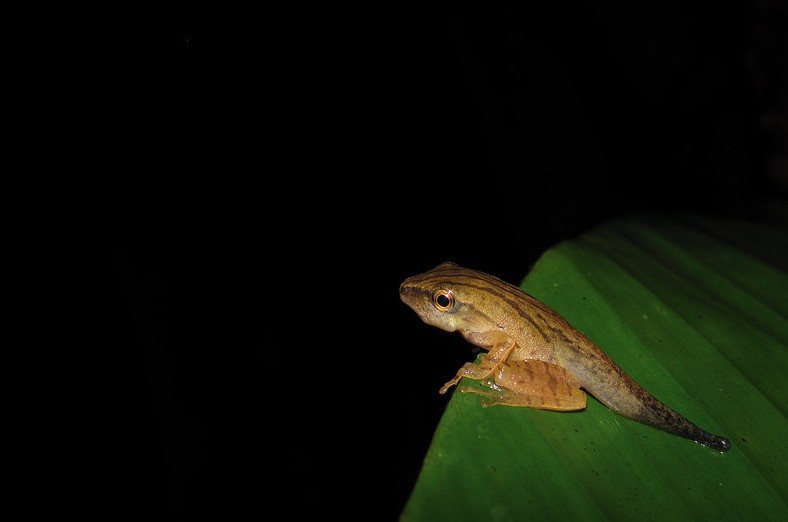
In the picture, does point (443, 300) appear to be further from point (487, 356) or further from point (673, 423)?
point (673, 423)

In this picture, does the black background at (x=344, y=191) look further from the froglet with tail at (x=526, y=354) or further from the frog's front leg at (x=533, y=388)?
the frog's front leg at (x=533, y=388)

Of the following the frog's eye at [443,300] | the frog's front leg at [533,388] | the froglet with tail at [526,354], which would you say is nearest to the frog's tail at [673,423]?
the froglet with tail at [526,354]

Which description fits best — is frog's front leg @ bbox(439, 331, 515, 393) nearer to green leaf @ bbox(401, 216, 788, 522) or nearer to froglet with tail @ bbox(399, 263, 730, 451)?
froglet with tail @ bbox(399, 263, 730, 451)

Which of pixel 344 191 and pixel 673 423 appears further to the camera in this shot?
pixel 344 191

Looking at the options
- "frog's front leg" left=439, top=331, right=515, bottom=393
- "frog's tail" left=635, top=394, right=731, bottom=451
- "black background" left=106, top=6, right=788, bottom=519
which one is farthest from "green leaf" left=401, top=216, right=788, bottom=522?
"black background" left=106, top=6, right=788, bottom=519

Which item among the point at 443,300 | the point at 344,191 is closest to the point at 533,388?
the point at 443,300
